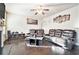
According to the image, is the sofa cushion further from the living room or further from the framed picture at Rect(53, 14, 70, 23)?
the framed picture at Rect(53, 14, 70, 23)

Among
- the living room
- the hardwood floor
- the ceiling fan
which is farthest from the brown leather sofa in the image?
the ceiling fan

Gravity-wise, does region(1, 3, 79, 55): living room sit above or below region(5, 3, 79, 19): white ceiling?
below

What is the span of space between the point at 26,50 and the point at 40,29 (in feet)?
1.38

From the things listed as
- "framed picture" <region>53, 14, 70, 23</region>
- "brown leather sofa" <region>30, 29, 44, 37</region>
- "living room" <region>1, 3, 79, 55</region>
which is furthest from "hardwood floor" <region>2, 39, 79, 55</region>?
"framed picture" <region>53, 14, 70, 23</region>

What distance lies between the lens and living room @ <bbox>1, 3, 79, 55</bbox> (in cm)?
231

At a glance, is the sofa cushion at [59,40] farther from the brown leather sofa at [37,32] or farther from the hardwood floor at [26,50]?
the brown leather sofa at [37,32]

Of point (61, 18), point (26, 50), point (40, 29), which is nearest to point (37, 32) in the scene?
point (40, 29)

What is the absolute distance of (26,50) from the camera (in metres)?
2.36

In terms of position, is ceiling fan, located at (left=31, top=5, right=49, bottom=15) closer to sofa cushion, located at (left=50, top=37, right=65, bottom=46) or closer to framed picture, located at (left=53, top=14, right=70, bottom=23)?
framed picture, located at (left=53, top=14, right=70, bottom=23)

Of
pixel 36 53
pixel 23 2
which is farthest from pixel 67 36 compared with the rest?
pixel 23 2

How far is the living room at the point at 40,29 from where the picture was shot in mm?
2312

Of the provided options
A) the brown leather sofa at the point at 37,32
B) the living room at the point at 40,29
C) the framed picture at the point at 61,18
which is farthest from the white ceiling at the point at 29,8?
the brown leather sofa at the point at 37,32

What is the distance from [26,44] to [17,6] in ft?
2.13

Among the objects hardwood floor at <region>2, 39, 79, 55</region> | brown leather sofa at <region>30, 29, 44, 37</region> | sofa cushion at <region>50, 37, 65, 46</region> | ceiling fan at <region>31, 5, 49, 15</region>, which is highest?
ceiling fan at <region>31, 5, 49, 15</region>
